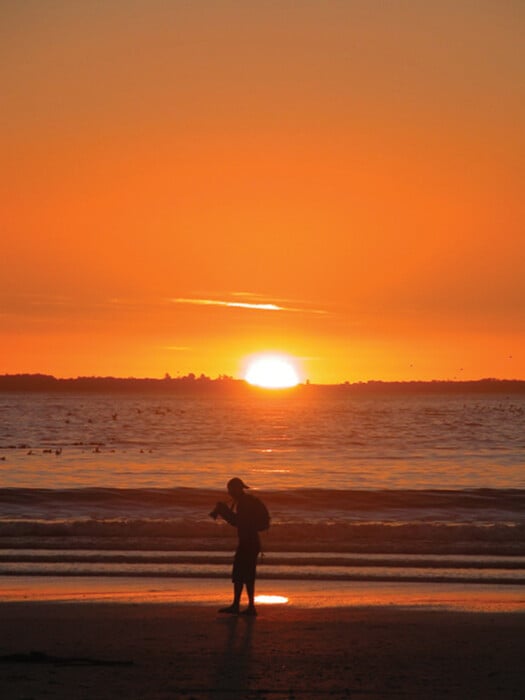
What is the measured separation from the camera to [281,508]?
117 feet

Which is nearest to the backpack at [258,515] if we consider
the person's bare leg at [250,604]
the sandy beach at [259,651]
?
the person's bare leg at [250,604]

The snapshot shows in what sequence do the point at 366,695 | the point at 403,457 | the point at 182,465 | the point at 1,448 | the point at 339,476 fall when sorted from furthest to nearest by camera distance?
the point at 1,448, the point at 403,457, the point at 182,465, the point at 339,476, the point at 366,695

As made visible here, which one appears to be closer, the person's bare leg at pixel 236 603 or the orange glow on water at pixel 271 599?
the person's bare leg at pixel 236 603

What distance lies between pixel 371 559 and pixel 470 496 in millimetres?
16539

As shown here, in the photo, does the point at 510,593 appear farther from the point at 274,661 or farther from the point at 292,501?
the point at 292,501

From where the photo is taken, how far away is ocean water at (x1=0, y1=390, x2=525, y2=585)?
2181 cm

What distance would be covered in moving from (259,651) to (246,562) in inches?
108

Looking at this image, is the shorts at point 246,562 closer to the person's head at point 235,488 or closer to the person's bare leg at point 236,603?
the person's bare leg at point 236,603

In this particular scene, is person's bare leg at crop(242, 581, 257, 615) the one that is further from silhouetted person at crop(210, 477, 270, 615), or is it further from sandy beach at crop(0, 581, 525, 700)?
sandy beach at crop(0, 581, 525, 700)

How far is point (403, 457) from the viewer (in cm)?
6034

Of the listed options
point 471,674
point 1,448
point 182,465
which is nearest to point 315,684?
point 471,674

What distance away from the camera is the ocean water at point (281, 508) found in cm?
2181

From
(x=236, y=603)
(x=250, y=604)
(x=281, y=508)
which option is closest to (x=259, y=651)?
(x=250, y=604)

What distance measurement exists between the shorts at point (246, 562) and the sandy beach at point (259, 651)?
1.77 feet
